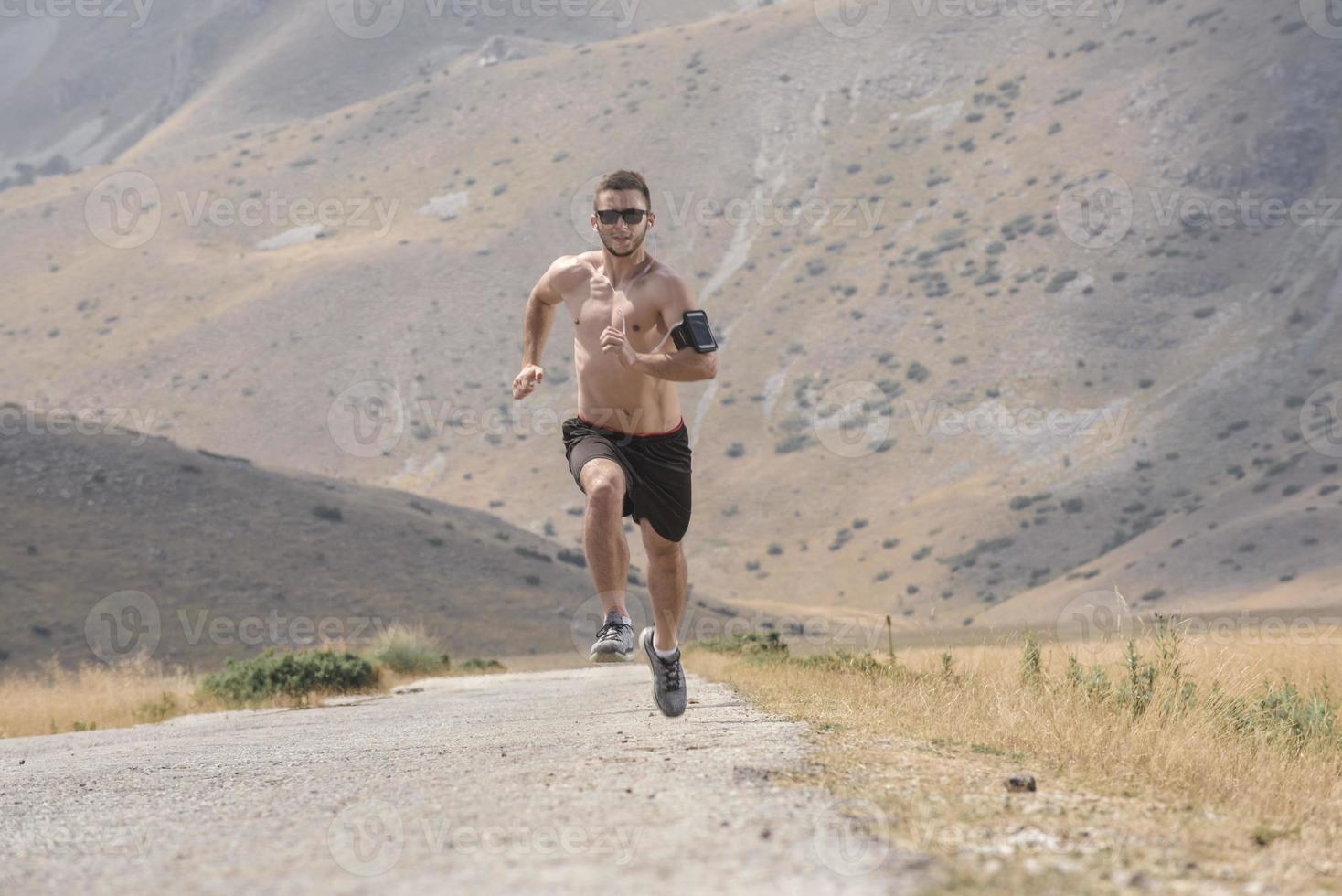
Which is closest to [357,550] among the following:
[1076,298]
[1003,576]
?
[1003,576]

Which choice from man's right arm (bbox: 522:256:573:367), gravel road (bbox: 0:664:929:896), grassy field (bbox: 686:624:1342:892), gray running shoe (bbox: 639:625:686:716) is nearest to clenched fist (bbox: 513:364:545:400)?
man's right arm (bbox: 522:256:573:367)

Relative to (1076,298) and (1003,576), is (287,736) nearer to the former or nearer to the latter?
(1003,576)

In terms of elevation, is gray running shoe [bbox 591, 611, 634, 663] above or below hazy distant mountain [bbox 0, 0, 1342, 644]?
below

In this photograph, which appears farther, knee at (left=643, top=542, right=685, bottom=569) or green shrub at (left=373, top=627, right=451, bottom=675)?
green shrub at (left=373, top=627, right=451, bottom=675)

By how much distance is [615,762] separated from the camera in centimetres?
549

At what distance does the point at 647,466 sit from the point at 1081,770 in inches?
110

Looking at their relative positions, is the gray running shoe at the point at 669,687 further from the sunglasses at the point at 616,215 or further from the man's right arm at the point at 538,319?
the sunglasses at the point at 616,215

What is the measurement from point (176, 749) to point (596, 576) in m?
3.67

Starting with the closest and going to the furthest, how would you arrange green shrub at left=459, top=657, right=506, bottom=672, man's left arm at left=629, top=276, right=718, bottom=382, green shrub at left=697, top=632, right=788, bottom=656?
1. man's left arm at left=629, top=276, right=718, bottom=382
2. green shrub at left=697, top=632, right=788, bottom=656
3. green shrub at left=459, top=657, right=506, bottom=672

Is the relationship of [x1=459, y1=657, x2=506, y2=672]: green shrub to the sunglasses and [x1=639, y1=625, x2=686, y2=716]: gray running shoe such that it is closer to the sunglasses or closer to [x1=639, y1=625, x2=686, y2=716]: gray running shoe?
[x1=639, y1=625, x2=686, y2=716]: gray running shoe

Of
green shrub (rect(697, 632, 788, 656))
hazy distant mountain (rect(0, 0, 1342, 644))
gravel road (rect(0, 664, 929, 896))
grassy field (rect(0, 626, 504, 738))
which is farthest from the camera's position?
hazy distant mountain (rect(0, 0, 1342, 644))

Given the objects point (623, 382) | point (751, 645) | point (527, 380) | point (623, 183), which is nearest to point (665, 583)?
point (623, 382)

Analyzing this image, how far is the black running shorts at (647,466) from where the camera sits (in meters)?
7.41

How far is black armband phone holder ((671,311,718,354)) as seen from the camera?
277 inches
